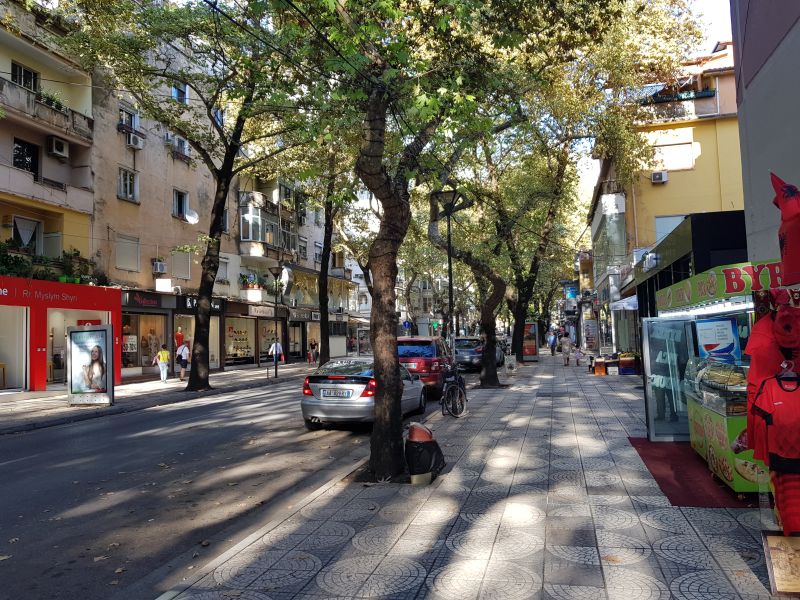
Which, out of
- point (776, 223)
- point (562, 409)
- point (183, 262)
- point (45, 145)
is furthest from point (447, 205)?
point (183, 262)

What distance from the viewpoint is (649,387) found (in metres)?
8.55

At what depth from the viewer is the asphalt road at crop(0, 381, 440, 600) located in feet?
14.8

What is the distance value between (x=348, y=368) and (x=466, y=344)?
1854cm

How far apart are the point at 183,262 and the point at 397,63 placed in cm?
2317

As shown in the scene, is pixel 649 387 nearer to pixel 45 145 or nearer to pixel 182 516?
pixel 182 516

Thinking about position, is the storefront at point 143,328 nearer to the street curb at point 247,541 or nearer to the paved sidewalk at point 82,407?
the paved sidewalk at point 82,407

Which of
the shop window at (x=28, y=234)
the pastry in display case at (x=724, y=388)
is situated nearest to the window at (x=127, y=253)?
the shop window at (x=28, y=234)

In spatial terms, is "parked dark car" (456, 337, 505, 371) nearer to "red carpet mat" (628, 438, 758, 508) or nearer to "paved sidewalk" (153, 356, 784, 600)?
"red carpet mat" (628, 438, 758, 508)

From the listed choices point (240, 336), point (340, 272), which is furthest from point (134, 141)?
point (340, 272)

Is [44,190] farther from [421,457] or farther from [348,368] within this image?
[421,457]

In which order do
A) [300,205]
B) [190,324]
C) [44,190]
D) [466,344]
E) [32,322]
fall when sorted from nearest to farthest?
[32,322]
[44,190]
[466,344]
[190,324]
[300,205]

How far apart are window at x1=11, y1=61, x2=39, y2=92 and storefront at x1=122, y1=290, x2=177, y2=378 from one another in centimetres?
808

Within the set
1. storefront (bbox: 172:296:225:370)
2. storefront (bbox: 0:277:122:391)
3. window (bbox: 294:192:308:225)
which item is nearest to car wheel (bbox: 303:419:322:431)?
storefront (bbox: 0:277:122:391)

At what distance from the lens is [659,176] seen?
23.0 m
